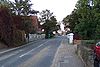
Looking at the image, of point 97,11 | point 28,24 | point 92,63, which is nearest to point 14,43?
point 28,24

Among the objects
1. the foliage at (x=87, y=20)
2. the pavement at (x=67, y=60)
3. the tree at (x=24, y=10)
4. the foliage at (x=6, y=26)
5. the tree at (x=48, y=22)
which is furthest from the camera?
the tree at (x=48, y=22)

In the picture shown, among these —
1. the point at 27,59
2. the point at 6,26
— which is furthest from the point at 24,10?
the point at 27,59

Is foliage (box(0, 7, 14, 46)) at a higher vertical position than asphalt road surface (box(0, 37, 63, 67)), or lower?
higher

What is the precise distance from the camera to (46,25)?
5207 inches

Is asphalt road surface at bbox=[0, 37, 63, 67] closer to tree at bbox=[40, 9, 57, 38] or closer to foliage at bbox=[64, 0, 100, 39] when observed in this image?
foliage at bbox=[64, 0, 100, 39]

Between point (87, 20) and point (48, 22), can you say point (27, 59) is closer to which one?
point (87, 20)

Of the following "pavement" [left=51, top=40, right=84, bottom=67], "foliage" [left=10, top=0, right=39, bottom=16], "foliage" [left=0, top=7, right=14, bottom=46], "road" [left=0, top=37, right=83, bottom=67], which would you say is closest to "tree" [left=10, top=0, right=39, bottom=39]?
"foliage" [left=10, top=0, right=39, bottom=16]

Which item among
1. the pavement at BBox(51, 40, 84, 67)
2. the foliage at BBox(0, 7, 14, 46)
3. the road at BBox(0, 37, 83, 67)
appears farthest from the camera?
the foliage at BBox(0, 7, 14, 46)

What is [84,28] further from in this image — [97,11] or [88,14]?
[97,11]

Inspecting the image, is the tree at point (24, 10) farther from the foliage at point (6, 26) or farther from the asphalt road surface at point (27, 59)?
the asphalt road surface at point (27, 59)

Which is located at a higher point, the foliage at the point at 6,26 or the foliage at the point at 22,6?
the foliage at the point at 22,6

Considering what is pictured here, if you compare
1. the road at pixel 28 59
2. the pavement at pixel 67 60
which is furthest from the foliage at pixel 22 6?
the pavement at pixel 67 60

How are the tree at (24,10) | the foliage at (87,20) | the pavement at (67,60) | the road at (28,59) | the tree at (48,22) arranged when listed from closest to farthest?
the pavement at (67,60)
the road at (28,59)
the foliage at (87,20)
the tree at (24,10)
the tree at (48,22)

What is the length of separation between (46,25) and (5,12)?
84854 mm
